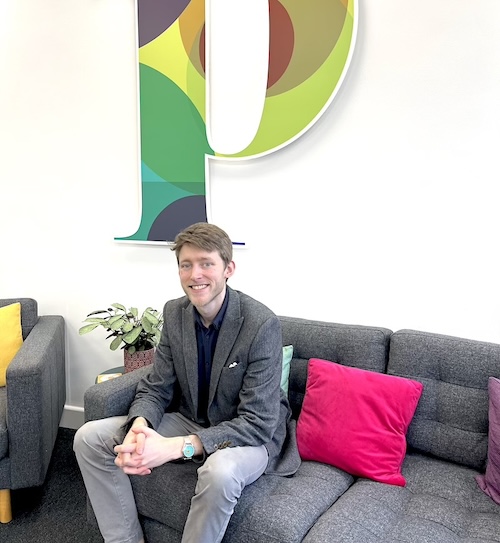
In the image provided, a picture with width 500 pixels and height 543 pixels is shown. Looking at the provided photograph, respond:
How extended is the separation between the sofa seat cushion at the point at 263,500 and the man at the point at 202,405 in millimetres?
49

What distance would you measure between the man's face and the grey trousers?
1.65 feet

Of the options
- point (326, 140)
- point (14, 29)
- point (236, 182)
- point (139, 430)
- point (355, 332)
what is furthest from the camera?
point (14, 29)

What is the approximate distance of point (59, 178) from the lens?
293 cm

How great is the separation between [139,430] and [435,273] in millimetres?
1351

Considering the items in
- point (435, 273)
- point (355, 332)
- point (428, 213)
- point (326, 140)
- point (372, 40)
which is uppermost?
point (372, 40)

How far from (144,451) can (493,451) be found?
44.5 inches

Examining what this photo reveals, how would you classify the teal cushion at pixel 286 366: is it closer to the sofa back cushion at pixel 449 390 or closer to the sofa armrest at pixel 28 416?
the sofa back cushion at pixel 449 390

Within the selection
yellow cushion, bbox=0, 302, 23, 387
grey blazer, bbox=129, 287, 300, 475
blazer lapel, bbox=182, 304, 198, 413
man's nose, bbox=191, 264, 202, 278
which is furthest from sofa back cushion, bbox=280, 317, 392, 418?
yellow cushion, bbox=0, 302, 23, 387

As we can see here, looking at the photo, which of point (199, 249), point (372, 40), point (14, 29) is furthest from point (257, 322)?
point (14, 29)

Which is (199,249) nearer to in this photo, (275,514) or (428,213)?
(275,514)

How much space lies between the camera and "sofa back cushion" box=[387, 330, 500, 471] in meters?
1.82

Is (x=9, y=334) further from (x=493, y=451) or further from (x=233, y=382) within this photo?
(x=493, y=451)

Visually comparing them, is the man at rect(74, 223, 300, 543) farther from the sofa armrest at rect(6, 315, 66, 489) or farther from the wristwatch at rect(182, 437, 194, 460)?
the sofa armrest at rect(6, 315, 66, 489)

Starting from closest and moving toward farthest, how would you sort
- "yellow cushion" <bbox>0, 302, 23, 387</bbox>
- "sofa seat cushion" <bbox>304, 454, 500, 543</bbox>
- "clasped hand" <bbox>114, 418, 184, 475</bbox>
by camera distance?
"sofa seat cushion" <bbox>304, 454, 500, 543</bbox>
"clasped hand" <bbox>114, 418, 184, 475</bbox>
"yellow cushion" <bbox>0, 302, 23, 387</bbox>
